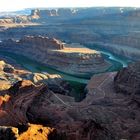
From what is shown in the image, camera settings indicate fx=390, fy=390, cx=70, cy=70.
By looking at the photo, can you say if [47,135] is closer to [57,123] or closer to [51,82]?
[57,123]

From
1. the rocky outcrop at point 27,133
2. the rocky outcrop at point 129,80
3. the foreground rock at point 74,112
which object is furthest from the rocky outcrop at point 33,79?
the rocky outcrop at point 27,133

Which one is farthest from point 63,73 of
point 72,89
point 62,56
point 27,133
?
point 27,133

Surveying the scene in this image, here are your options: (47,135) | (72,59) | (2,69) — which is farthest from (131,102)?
(72,59)

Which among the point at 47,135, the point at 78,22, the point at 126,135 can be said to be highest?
the point at 47,135

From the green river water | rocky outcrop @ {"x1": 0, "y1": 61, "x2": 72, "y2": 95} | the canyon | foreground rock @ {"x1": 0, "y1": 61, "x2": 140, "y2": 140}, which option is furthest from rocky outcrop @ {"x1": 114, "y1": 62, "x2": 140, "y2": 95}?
rocky outcrop @ {"x1": 0, "y1": 61, "x2": 72, "y2": 95}

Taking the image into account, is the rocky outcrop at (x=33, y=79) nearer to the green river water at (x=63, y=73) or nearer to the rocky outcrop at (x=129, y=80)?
the green river water at (x=63, y=73)

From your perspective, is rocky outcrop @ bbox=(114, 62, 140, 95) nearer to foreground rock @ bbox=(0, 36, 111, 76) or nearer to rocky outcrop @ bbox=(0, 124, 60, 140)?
foreground rock @ bbox=(0, 36, 111, 76)
